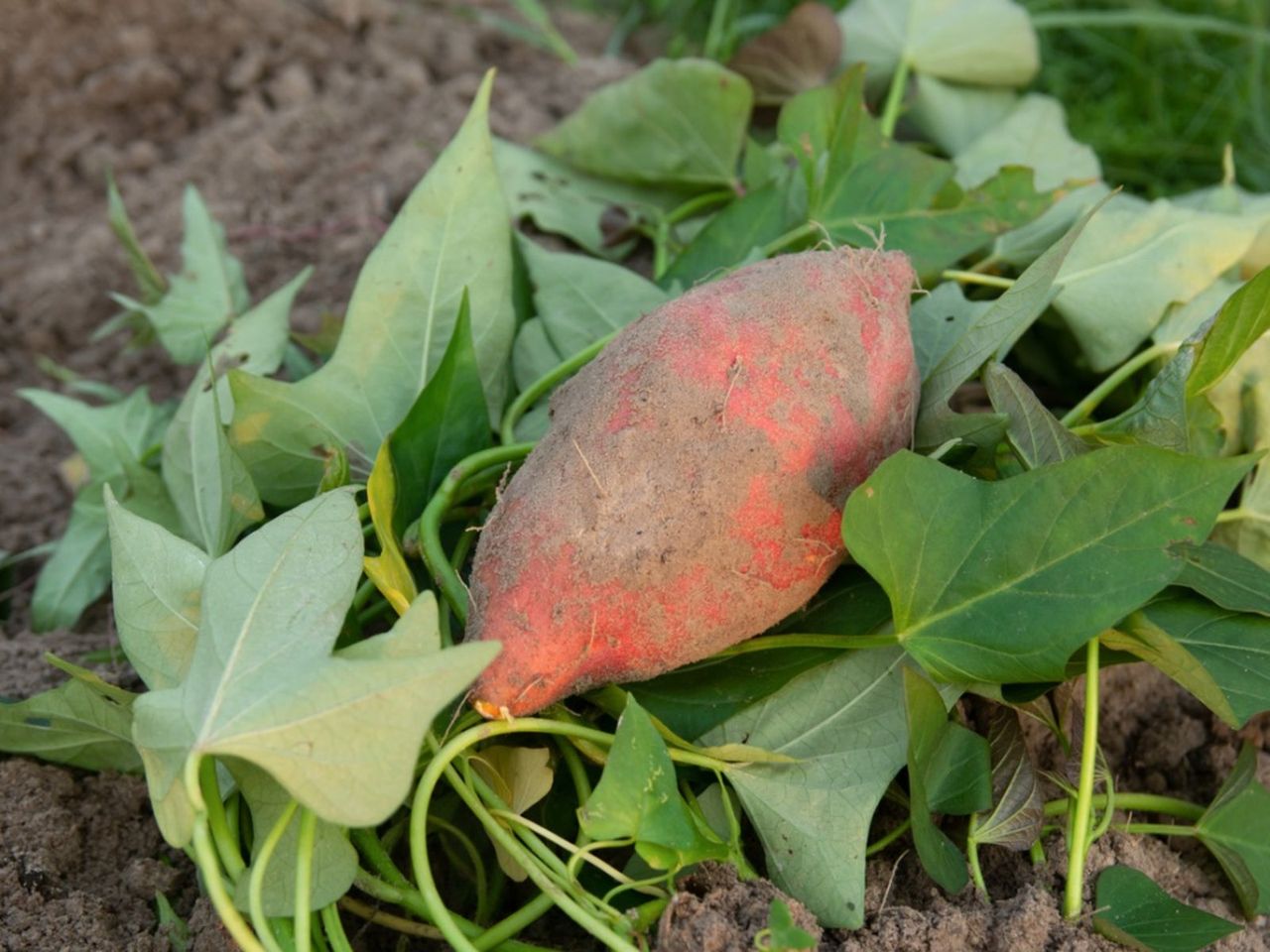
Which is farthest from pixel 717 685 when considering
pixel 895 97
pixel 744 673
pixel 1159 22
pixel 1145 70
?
pixel 1145 70

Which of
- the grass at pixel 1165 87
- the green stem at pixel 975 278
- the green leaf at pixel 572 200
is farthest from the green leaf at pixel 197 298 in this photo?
the grass at pixel 1165 87

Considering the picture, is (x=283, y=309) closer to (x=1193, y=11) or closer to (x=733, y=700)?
(x=733, y=700)

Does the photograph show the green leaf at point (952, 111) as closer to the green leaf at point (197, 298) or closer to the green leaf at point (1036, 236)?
the green leaf at point (1036, 236)

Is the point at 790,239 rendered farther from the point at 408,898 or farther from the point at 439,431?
the point at 408,898

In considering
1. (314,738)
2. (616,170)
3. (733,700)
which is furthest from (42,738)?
(616,170)

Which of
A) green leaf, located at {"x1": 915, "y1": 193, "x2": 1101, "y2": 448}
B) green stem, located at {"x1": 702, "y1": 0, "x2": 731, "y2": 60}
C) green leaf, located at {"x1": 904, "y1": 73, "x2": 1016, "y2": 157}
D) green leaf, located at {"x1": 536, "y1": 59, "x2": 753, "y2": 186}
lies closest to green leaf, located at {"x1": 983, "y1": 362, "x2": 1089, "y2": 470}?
green leaf, located at {"x1": 915, "y1": 193, "x2": 1101, "y2": 448}

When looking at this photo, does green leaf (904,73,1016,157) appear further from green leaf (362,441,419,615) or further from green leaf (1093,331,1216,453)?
green leaf (362,441,419,615)
